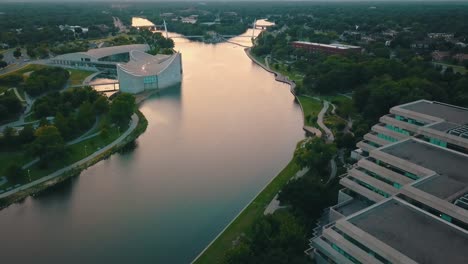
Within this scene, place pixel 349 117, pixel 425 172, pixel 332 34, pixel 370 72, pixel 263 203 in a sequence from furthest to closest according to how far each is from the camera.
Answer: pixel 332 34, pixel 370 72, pixel 349 117, pixel 263 203, pixel 425 172

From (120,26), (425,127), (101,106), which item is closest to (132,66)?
(101,106)

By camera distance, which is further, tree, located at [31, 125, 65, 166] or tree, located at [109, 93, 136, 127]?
tree, located at [109, 93, 136, 127]

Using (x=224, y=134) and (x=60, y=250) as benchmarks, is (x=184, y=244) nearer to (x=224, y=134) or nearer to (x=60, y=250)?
(x=60, y=250)

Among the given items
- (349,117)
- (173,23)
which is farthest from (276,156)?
(173,23)

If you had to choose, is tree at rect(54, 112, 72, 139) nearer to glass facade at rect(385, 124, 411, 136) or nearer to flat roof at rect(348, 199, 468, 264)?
glass facade at rect(385, 124, 411, 136)

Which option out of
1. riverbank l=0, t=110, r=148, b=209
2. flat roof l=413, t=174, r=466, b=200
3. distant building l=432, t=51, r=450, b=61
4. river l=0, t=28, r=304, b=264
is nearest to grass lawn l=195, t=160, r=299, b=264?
river l=0, t=28, r=304, b=264

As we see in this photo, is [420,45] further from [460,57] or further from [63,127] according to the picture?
[63,127]
